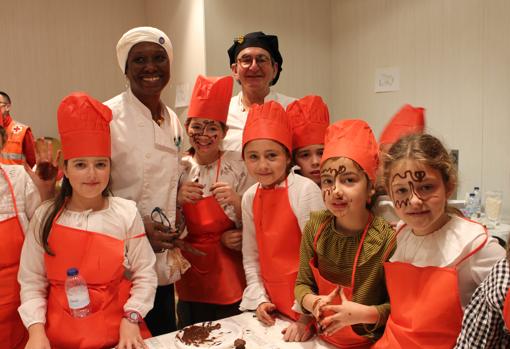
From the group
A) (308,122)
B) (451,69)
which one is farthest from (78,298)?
(451,69)

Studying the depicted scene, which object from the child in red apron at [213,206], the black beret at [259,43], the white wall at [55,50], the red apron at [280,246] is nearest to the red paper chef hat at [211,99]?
the child in red apron at [213,206]

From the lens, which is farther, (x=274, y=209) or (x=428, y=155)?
(x=274, y=209)

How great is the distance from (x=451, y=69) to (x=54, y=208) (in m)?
3.04

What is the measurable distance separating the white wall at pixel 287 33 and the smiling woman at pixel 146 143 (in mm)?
1806

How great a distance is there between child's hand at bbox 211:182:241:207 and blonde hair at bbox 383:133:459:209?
80 cm

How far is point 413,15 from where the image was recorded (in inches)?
140

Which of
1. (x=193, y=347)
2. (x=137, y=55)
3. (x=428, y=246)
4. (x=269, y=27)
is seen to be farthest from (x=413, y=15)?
(x=193, y=347)

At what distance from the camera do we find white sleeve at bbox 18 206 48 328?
1449 millimetres

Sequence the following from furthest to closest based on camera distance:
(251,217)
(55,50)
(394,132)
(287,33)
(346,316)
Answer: (55,50) < (287,33) < (251,217) < (394,132) < (346,316)

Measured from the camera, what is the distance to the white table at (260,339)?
4.56 ft

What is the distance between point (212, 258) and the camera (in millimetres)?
1943

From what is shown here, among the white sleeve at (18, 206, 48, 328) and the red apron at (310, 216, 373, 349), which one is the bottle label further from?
the red apron at (310, 216, 373, 349)

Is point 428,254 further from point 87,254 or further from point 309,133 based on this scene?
point 87,254

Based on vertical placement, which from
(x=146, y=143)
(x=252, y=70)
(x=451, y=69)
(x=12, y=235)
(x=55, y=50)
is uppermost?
(x=55, y=50)
